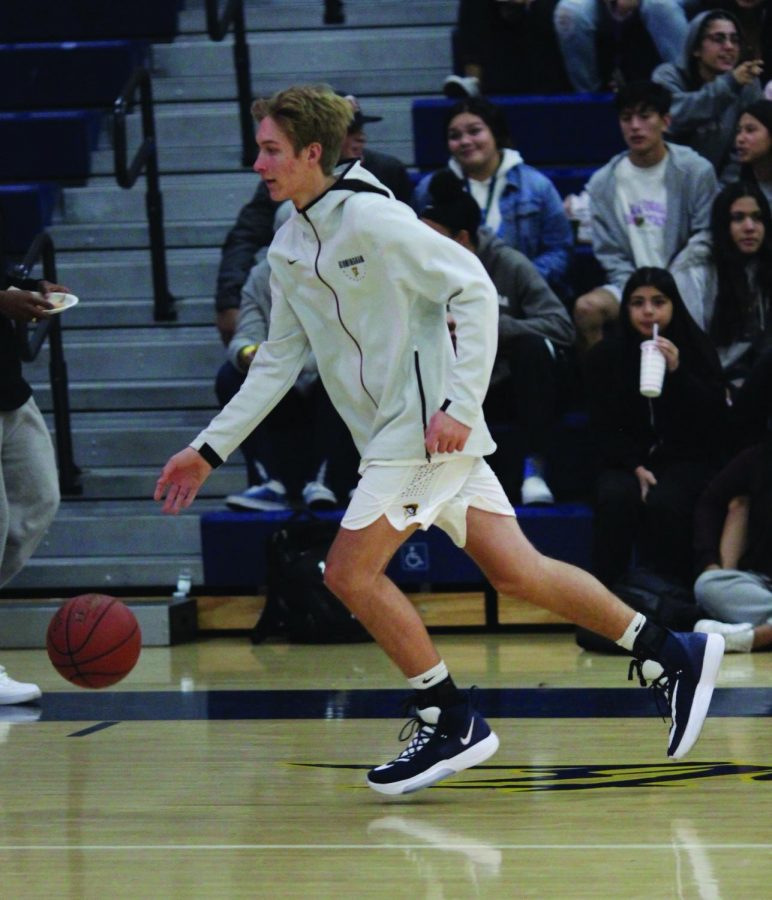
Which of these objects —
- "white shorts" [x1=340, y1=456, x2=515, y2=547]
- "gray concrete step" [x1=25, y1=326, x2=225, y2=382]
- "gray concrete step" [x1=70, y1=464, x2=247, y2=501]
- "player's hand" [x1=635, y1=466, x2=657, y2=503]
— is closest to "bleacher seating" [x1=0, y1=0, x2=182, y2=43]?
"gray concrete step" [x1=25, y1=326, x2=225, y2=382]

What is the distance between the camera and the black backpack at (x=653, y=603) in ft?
19.5

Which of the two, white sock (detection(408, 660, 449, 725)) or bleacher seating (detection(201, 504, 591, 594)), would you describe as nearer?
white sock (detection(408, 660, 449, 725))

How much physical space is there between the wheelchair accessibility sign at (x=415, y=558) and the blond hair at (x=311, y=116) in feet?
9.96

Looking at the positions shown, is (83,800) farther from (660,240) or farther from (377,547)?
(660,240)

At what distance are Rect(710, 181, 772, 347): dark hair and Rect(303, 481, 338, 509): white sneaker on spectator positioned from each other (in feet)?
5.40

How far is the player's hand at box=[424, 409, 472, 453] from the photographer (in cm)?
359

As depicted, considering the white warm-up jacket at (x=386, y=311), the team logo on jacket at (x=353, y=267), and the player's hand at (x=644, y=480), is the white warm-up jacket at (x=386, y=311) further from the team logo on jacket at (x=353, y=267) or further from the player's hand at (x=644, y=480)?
the player's hand at (x=644, y=480)

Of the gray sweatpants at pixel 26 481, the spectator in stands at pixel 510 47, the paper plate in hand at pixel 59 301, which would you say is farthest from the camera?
the spectator in stands at pixel 510 47

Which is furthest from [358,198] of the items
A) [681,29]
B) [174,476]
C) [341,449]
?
[681,29]

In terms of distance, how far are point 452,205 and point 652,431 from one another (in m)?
1.15

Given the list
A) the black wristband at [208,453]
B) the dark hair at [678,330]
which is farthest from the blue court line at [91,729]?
the dark hair at [678,330]

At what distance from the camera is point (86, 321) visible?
26.9ft

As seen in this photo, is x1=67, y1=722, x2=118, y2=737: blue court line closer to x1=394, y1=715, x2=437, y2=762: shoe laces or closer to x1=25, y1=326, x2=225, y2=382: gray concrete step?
x1=394, y1=715, x2=437, y2=762: shoe laces

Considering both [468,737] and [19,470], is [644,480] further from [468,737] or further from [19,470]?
[468,737]
